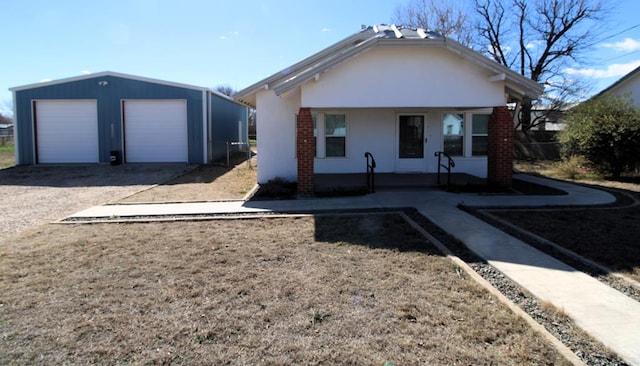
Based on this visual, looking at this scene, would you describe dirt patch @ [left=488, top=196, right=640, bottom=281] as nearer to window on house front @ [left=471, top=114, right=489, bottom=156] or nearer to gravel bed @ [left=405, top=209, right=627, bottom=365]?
gravel bed @ [left=405, top=209, right=627, bottom=365]

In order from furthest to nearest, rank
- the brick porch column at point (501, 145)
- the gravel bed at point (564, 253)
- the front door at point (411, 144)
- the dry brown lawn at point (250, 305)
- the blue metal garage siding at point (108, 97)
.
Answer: the blue metal garage siding at point (108, 97) < the front door at point (411, 144) < the brick porch column at point (501, 145) < the gravel bed at point (564, 253) < the dry brown lawn at point (250, 305)

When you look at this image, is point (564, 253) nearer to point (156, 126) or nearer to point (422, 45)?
point (422, 45)

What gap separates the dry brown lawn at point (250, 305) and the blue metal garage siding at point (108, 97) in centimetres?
1285

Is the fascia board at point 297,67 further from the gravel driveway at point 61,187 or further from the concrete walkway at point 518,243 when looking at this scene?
the gravel driveway at point 61,187

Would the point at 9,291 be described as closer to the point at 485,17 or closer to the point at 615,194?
the point at 615,194

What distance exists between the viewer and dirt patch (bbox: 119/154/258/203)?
34.4ft

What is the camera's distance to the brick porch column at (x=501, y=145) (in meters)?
10.4

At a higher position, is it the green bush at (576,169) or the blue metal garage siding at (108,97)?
the blue metal garage siding at (108,97)

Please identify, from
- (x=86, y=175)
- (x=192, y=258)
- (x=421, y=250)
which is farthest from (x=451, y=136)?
(x=86, y=175)

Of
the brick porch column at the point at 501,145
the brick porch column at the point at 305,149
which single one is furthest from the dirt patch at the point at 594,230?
the brick porch column at the point at 305,149

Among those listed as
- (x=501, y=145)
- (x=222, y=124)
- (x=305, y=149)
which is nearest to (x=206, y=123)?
(x=222, y=124)

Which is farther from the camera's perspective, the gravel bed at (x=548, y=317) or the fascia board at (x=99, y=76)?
the fascia board at (x=99, y=76)

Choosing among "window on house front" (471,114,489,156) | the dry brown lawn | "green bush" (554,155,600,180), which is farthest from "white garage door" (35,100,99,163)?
"green bush" (554,155,600,180)

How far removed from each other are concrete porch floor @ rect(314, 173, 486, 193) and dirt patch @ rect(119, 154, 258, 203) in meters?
2.21
